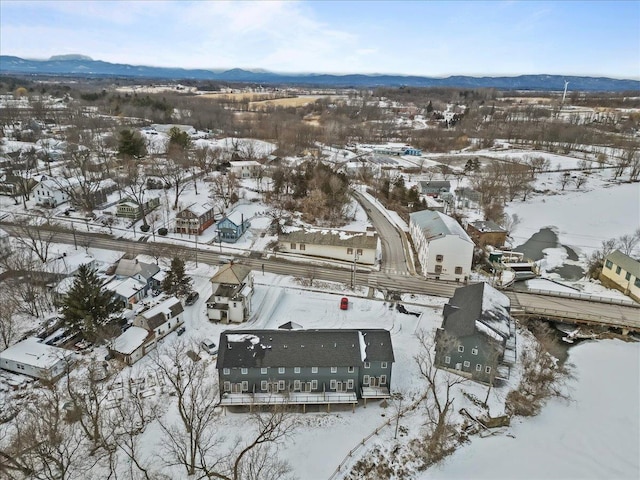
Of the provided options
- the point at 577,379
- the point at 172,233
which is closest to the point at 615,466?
the point at 577,379

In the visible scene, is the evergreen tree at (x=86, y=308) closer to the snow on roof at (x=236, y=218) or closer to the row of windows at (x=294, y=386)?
the row of windows at (x=294, y=386)

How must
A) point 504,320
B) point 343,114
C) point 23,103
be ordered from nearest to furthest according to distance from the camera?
point 504,320, point 23,103, point 343,114

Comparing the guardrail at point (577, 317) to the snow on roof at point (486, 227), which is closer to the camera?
the guardrail at point (577, 317)

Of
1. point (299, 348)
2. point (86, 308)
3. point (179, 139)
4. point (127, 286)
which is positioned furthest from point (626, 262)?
point (179, 139)

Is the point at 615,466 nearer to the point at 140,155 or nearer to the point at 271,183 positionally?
the point at 271,183

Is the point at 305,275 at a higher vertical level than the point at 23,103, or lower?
lower

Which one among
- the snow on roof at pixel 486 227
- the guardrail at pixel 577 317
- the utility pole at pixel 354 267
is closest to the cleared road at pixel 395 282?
the guardrail at pixel 577 317

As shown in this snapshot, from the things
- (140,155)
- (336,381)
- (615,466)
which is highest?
(140,155)
